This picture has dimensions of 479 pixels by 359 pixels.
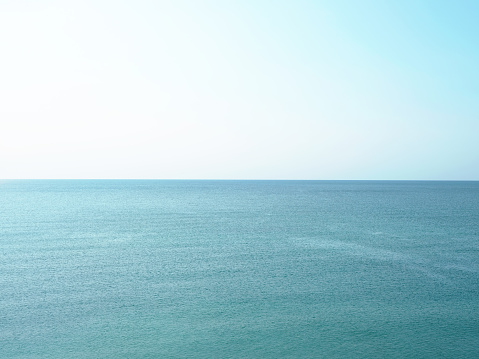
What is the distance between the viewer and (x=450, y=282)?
45.3m

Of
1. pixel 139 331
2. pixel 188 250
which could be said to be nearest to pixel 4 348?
pixel 139 331

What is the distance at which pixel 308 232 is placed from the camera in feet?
260

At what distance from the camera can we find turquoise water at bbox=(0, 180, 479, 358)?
30547 millimetres

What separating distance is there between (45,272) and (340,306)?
34.0 metres

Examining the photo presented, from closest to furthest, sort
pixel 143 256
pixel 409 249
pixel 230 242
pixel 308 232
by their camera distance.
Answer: pixel 143 256 → pixel 409 249 → pixel 230 242 → pixel 308 232

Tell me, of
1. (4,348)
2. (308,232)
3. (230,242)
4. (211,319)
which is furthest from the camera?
(308,232)

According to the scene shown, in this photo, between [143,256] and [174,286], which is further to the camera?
[143,256]

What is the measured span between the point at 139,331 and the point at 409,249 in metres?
47.3

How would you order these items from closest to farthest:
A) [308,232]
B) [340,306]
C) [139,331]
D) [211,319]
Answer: [139,331], [211,319], [340,306], [308,232]

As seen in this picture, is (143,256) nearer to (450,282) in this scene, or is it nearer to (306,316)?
(306,316)

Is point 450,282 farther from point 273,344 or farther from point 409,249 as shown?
point 273,344

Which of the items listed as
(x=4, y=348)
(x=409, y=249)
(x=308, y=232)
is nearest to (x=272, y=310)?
(x=4, y=348)

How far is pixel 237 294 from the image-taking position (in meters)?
41.2

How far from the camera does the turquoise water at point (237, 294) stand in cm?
3055
